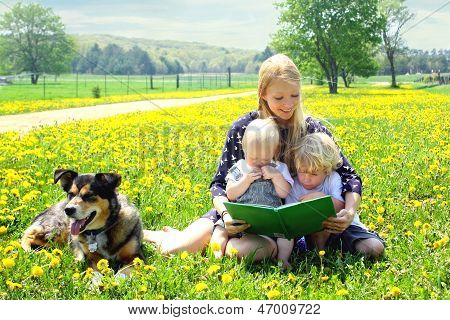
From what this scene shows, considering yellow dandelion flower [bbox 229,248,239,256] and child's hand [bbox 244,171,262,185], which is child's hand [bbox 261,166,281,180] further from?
yellow dandelion flower [bbox 229,248,239,256]

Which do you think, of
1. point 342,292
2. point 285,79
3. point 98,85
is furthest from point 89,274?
Result: point 98,85

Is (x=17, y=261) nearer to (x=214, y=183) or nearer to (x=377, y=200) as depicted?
(x=214, y=183)

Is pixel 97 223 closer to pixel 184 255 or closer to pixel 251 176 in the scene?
pixel 184 255

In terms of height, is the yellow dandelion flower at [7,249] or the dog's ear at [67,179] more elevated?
the dog's ear at [67,179]

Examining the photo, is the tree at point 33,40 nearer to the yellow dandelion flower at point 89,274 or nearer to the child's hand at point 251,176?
the child's hand at point 251,176

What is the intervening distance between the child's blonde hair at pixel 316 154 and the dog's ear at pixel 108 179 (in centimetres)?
127

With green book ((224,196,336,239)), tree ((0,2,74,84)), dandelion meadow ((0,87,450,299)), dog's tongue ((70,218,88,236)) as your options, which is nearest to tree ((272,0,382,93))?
dandelion meadow ((0,87,450,299))

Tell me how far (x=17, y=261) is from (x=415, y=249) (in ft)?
8.74

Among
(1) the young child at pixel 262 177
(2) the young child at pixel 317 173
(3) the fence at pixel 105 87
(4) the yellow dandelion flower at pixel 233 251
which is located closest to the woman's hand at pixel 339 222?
(2) the young child at pixel 317 173

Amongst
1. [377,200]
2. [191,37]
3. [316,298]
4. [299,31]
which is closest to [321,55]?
[299,31]

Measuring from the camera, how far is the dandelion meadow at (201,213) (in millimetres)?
3066

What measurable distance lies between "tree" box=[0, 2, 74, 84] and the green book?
26.8 feet

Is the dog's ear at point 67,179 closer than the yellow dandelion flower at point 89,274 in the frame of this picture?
No

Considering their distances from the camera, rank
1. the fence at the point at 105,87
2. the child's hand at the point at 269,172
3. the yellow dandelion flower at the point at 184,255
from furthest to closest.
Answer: the fence at the point at 105,87 → the child's hand at the point at 269,172 → the yellow dandelion flower at the point at 184,255
